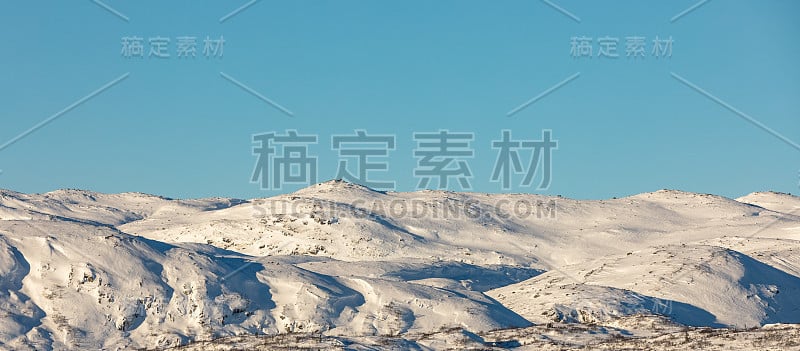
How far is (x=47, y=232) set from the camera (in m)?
51.2

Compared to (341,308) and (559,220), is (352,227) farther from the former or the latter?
(341,308)

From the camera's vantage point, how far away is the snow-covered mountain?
4700cm

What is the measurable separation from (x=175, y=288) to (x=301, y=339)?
11344 millimetres

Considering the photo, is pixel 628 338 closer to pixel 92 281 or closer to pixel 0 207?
pixel 92 281

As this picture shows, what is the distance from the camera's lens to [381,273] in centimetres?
6488

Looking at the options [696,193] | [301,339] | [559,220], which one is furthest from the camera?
[696,193]

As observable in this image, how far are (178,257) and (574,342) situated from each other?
22.2 m

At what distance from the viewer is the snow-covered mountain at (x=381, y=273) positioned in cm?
4700

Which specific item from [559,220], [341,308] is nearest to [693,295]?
[341,308]

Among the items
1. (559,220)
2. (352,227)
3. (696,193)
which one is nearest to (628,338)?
(352,227)

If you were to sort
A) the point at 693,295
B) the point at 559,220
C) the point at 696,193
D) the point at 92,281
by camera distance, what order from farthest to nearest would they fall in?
the point at 696,193 < the point at 559,220 < the point at 693,295 < the point at 92,281

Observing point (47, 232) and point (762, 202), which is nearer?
point (47, 232)

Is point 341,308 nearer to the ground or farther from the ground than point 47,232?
nearer to the ground

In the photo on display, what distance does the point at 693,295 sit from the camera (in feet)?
189
